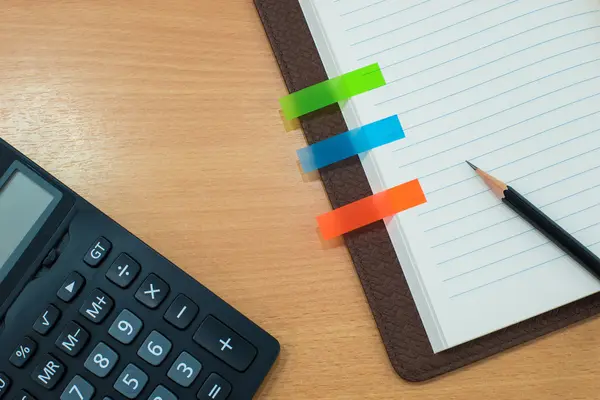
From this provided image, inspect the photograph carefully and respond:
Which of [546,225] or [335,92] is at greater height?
[335,92]

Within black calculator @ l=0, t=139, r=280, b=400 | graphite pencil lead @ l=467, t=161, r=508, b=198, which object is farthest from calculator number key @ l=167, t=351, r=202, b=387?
graphite pencil lead @ l=467, t=161, r=508, b=198

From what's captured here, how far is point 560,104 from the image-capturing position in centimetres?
39

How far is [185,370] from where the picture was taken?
327 millimetres

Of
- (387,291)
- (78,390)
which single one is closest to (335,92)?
(387,291)

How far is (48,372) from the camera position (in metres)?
0.32

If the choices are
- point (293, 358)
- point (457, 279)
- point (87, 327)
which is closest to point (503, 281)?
point (457, 279)

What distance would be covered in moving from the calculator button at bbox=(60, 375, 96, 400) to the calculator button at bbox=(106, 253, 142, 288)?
6 cm

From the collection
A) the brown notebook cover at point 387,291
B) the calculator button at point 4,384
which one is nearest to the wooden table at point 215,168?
the brown notebook cover at point 387,291

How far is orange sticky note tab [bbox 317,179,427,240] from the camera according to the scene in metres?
0.37

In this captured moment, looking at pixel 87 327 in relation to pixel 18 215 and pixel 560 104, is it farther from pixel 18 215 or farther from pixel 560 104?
pixel 560 104

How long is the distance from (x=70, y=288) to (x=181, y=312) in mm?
65

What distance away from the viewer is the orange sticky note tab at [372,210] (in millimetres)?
372

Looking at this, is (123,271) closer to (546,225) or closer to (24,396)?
(24,396)

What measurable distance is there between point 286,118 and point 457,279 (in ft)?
0.50
